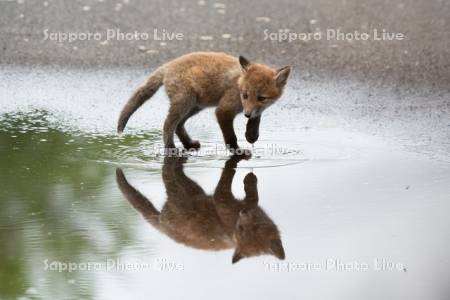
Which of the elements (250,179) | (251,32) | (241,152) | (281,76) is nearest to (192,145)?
(241,152)

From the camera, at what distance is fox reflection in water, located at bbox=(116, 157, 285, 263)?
657 centimetres

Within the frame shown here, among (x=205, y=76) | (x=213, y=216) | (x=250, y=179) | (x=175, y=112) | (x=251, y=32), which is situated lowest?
(x=213, y=216)

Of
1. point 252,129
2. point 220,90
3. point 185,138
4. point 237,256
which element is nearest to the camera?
point 237,256

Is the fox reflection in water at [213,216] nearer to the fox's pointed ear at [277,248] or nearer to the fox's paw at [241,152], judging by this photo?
the fox's pointed ear at [277,248]

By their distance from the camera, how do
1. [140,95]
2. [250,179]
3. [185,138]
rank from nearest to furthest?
[250,179] → [185,138] → [140,95]

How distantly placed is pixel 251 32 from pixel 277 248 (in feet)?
24.6

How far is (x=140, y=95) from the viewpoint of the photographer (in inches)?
376

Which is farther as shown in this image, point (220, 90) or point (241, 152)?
point (220, 90)

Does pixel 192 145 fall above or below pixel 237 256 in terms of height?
above

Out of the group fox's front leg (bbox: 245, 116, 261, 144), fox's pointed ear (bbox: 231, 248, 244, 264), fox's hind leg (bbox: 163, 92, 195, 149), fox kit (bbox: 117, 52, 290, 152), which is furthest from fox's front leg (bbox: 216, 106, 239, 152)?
fox's pointed ear (bbox: 231, 248, 244, 264)

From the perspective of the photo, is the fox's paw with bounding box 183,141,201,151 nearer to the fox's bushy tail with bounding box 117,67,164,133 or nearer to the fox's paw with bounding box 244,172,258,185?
the fox's bushy tail with bounding box 117,67,164,133

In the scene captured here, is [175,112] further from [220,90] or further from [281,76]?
[281,76]

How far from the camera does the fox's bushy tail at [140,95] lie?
948 cm

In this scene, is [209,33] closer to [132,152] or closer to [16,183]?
[132,152]
